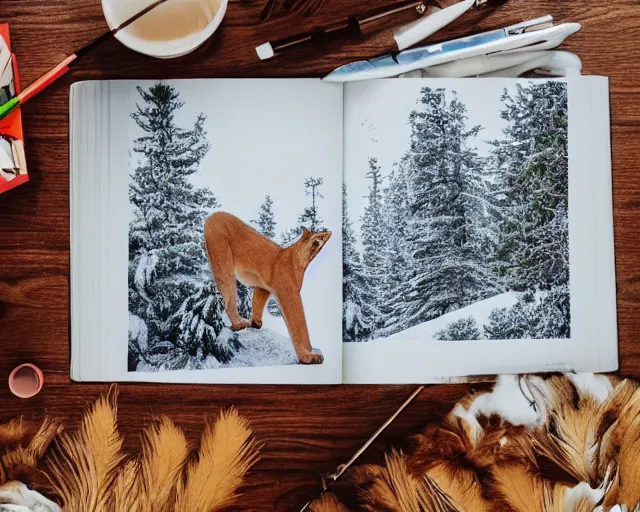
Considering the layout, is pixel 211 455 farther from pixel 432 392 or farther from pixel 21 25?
pixel 21 25

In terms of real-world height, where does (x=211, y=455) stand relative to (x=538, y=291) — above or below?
below

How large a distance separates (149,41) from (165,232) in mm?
217

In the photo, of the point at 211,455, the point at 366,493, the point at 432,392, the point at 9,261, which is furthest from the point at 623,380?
the point at 9,261

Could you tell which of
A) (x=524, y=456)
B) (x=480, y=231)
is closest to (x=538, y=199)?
(x=480, y=231)

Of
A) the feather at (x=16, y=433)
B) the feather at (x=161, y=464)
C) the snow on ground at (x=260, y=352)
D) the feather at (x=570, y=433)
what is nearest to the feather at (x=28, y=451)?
the feather at (x=16, y=433)

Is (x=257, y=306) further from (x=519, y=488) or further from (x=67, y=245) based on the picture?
(x=519, y=488)

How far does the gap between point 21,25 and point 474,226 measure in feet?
1.94

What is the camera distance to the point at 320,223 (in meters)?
0.66

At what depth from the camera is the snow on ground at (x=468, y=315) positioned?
2.16 feet

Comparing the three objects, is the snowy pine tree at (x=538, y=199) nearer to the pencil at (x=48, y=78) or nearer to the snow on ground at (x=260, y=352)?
the snow on ground at (x=260, y=352)

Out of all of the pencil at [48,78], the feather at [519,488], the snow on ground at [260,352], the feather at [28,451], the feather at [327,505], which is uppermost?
the pencil at [48,78]

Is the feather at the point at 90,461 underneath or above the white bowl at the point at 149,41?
underneath

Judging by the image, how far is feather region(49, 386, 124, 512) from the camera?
63 cm

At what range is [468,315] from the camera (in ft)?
2.16
